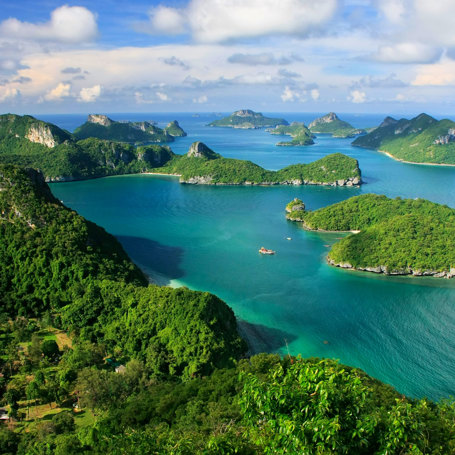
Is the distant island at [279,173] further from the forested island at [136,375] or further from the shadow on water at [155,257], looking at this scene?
the forested island at [136,375]

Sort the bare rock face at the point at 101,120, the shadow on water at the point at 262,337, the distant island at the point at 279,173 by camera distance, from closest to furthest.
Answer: the shadow on water at the point at 262,337, the distant island at the point at 279,173, the bare rock face at the point at 101,120

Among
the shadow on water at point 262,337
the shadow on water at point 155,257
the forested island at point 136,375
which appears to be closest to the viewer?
the forested island at point 136,375

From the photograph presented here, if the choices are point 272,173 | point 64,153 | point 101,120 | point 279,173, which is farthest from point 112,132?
point 279,173

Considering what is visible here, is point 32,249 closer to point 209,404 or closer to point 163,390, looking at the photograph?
point 163,390

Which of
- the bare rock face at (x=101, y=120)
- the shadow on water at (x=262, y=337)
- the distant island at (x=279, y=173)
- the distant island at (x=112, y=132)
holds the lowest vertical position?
the shadow on water at (x=262, y=337)

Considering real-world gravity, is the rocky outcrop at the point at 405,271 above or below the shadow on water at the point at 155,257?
below

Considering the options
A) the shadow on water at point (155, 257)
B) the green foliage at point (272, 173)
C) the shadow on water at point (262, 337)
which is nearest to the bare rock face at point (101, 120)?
the green foliage at point (272, 173)

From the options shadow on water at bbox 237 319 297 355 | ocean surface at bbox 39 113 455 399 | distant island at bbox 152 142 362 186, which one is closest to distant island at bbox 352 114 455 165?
distant island at bbox 152 142 362 186

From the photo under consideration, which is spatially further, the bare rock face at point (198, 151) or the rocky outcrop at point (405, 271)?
the bare rock face at point (198, 151)
